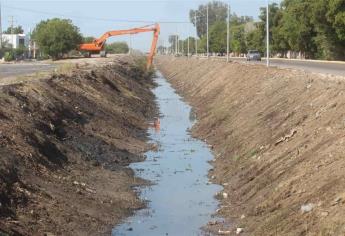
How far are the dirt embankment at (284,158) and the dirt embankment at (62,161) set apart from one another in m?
3.20

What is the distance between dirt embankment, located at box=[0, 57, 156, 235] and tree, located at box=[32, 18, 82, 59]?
252ft

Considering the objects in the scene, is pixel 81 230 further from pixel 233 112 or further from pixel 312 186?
pixel 233 112

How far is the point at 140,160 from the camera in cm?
2453

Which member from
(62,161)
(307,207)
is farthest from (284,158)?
(62,161)

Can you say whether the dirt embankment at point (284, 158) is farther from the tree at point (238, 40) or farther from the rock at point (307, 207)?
the tree at point (238, 40)

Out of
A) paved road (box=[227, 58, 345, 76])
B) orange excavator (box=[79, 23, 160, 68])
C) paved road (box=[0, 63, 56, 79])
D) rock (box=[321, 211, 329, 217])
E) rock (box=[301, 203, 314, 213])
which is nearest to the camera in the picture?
rock (box=[321, 211, 329, 217])

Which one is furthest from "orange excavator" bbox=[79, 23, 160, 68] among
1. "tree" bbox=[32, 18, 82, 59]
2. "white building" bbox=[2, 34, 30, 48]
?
"white building" bbox=[2, 34, 30, 48]

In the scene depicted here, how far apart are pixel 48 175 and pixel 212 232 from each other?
5.21 m

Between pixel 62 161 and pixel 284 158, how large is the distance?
276 inches

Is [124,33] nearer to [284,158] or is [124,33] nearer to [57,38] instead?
[57,38]

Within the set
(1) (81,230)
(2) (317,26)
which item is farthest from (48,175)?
Answer: (2) (317,26)

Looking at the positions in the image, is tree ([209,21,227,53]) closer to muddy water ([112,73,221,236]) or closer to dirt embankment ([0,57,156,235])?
muddy water ([112,73,221,236])

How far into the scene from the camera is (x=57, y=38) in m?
109

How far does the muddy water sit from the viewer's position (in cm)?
1511
